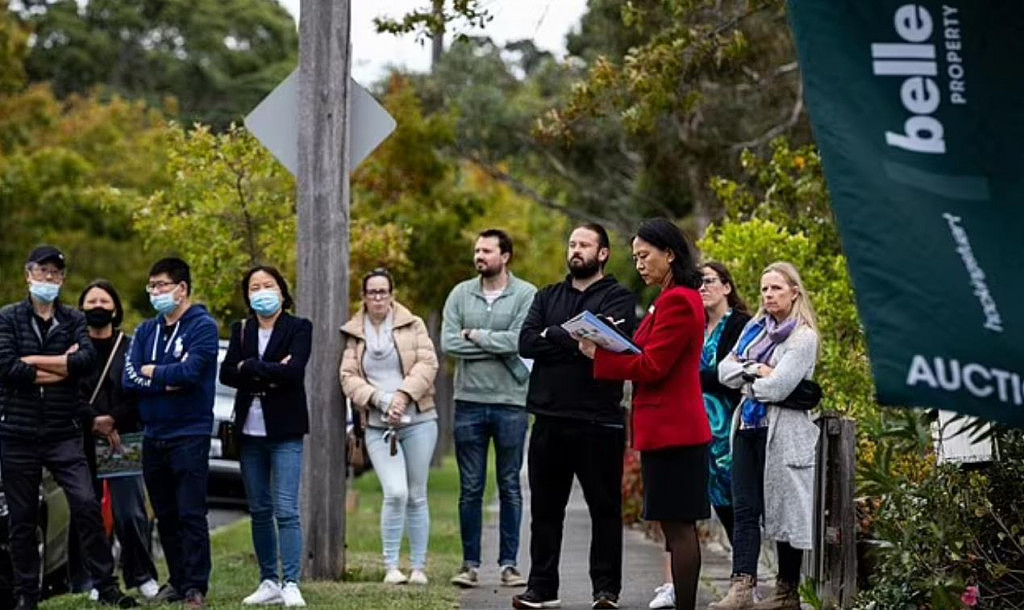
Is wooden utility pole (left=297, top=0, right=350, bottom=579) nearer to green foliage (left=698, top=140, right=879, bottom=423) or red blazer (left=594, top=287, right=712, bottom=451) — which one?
green foliage (left=698, top=140, right=879, bottom=423)

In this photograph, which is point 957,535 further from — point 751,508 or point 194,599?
point 194,599

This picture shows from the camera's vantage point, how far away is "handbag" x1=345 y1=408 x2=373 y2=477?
41.5 ft

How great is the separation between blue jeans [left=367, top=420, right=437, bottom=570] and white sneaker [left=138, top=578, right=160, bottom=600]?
1.48 meters

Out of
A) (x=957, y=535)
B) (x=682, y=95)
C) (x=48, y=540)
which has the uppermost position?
(x=682, y=95)

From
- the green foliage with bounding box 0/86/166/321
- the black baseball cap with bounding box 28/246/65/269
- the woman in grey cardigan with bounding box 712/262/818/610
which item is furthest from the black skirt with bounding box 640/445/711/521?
the green foliage with bounding box 0/86/166/321

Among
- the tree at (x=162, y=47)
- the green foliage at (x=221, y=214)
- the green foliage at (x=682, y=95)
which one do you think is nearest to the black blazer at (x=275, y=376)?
the green foliage at (x=682, y=95)

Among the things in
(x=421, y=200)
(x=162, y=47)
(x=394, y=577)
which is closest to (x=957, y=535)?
(x=394, y=577)

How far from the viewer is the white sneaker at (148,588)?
12.5 metres

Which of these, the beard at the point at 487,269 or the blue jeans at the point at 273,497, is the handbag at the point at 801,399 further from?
the blue jeans at the point at 273,497

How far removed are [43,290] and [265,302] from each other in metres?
1.29

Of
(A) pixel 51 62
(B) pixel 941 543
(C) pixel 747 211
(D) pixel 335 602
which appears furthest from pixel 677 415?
(A) pixel 51 62

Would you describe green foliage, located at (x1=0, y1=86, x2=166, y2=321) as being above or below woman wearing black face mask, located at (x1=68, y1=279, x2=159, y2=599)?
above

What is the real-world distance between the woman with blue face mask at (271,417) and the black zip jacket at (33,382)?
2.84ft

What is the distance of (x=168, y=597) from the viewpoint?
11.9 m
